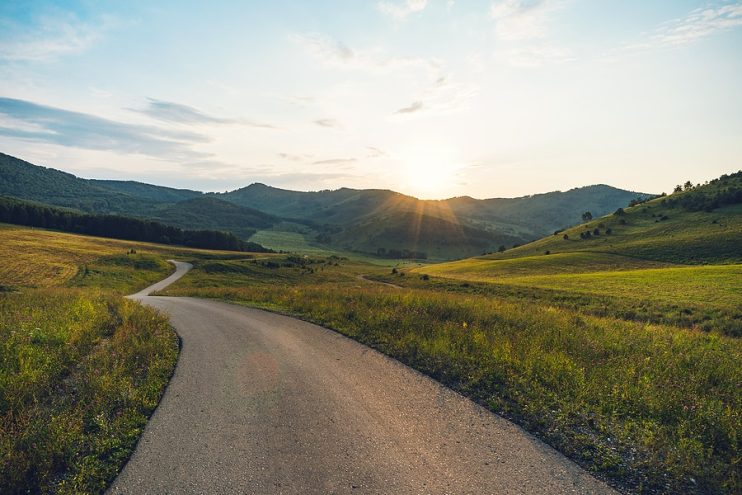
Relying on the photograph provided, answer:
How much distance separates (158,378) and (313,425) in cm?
576

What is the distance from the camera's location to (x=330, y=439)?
7.43m

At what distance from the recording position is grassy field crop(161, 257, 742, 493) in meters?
6.48

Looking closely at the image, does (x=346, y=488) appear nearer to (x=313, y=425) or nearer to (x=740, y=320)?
(x=313, y=425)

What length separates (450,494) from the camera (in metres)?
5.80

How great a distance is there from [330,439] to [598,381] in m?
7.21

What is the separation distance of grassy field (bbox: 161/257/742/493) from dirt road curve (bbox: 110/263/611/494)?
0.84 metres

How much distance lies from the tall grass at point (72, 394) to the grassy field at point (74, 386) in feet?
0.06

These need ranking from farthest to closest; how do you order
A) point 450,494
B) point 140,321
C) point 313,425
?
point 140,321
point 313,425
point 450,494

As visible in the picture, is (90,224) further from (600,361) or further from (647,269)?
(647,269)

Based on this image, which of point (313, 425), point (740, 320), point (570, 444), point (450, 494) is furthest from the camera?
point (740, 320)

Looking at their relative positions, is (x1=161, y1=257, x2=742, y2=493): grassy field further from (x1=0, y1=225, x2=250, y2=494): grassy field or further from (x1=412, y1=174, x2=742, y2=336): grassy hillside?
(x1=412, y1=174, x2=742, y2=336): grassy hillside

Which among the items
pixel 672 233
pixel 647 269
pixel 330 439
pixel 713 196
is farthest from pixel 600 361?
pixel 713 196

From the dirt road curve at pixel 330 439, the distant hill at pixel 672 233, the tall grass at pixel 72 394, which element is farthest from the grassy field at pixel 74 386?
the distant hill at pixel 672 233

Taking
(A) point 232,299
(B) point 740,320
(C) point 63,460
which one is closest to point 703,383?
(C) point 63,460
